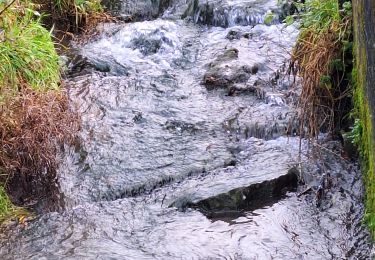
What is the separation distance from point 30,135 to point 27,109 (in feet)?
0.93

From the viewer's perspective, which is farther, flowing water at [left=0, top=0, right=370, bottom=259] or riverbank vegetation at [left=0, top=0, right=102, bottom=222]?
riverbank vegetation at [left=0, top=0, right=102, bottom=222]

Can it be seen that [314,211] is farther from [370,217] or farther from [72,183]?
[72,183]

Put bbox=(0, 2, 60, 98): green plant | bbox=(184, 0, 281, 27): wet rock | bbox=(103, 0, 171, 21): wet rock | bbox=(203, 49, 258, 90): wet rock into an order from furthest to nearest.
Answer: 1. bbox=(103, 0, 171, 21): wet rock
2. bbox=(184, 0, 281, 27): wet rock
3. bbox=(203, 49, 258, 90): wet rock
4. bbox=(0, 2, 60, 98): green plant

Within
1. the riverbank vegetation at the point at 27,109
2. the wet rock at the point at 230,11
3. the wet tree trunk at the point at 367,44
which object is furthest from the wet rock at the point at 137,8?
the wet tree trunk at the point at 367,44

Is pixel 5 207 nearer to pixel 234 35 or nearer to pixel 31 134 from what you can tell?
pixel 31 134

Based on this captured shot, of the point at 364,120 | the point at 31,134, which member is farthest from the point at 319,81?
the point at 31,134

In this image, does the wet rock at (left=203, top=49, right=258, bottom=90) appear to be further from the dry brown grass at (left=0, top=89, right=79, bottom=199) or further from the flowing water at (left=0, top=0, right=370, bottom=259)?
the dry brown grass at (left=0, top=89, right=79, bottom=199)

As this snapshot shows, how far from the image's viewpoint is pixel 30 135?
4531 mm

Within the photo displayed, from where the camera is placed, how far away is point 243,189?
4266mm

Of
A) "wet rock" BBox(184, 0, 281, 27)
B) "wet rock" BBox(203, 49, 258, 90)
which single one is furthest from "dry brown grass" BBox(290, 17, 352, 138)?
"wet rock" BBox(184, 0, 281, 27)

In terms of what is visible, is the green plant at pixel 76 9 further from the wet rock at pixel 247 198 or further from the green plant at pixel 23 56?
the wet rock at pixel 247 198

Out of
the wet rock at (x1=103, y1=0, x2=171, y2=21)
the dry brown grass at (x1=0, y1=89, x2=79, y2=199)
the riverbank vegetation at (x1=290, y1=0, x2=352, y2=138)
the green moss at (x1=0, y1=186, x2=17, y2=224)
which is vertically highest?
the wet rock at (x1=103, y1=0, x2=171, y2=21)

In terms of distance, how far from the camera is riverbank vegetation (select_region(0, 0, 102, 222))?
447cm

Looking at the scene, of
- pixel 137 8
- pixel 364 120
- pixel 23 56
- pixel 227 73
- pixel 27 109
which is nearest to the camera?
pixel 364 120
